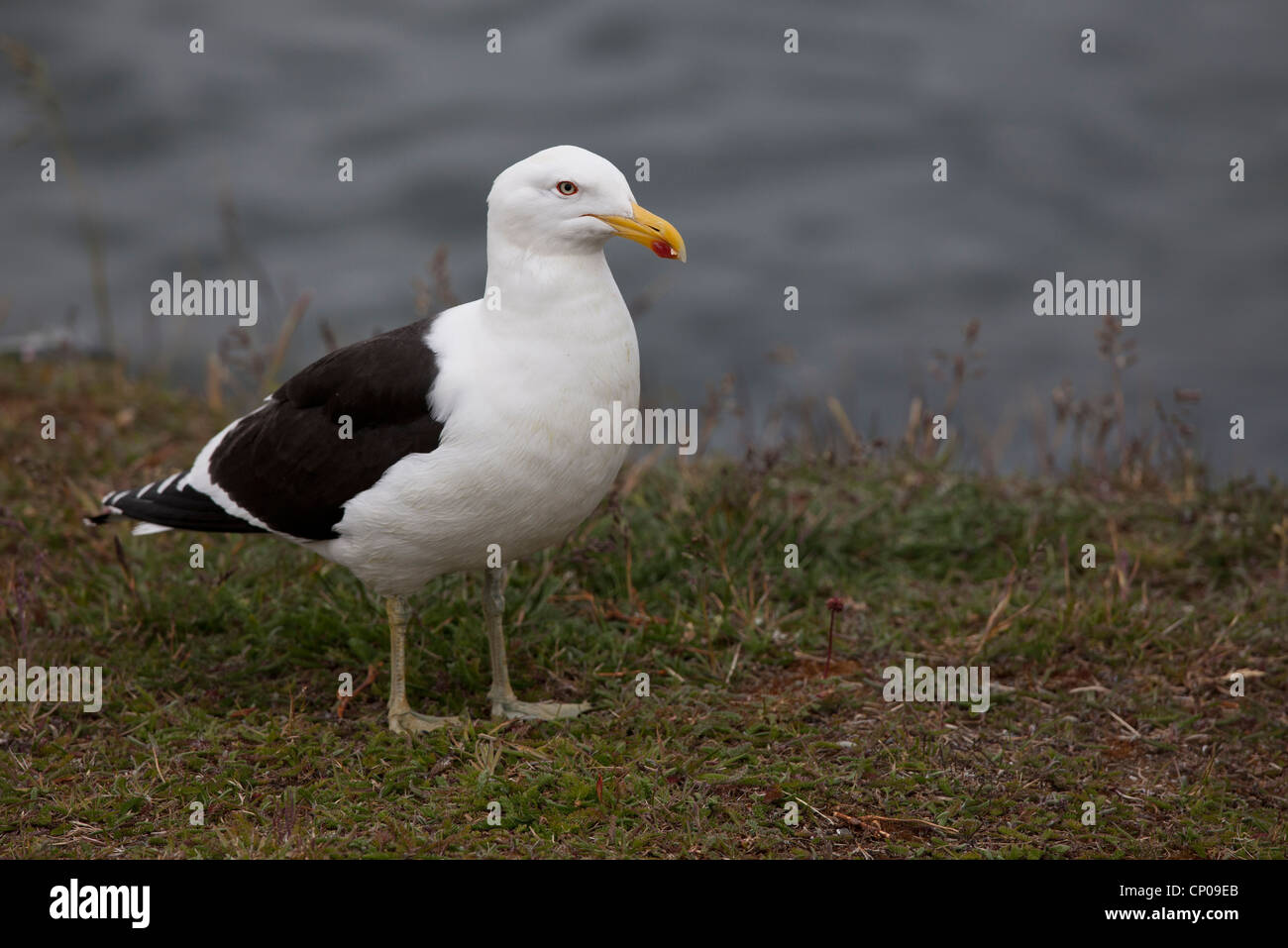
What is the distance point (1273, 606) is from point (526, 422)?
333 cm

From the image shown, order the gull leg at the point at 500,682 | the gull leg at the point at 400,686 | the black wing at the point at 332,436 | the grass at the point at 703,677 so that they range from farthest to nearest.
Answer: the gull leg at the point at 500,682
the gull leg at the point at 400,686
the black wing at the point at 332,436
the grass at the point at 703,677

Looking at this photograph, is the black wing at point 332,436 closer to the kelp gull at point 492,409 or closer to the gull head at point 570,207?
the kelp gull at point 492,409

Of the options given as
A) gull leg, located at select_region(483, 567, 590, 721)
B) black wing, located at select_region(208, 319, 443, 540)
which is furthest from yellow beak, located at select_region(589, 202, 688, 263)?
gull leg, located at select_region(483, 567, 590, 721)

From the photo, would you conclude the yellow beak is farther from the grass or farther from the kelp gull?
the grass

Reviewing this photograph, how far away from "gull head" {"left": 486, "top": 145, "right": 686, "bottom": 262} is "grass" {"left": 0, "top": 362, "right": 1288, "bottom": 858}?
156cm

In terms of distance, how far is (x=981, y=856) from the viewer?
4203mm

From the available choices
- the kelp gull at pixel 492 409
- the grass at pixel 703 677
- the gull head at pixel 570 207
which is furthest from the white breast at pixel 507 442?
the grass at pixel 703 677

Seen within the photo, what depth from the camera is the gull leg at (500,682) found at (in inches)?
199

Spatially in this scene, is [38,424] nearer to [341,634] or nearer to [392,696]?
[341,634]

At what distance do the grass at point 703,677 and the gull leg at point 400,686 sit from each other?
11cm

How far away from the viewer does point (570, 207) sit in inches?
180

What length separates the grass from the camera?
438 cm
